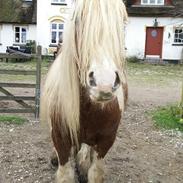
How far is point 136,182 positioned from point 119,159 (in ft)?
2.40

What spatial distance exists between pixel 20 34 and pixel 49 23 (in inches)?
110

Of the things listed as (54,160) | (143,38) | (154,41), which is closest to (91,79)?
(54,160)

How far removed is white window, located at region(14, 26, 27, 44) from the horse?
2508 cm

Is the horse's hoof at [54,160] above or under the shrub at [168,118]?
above

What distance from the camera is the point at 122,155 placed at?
5.71m

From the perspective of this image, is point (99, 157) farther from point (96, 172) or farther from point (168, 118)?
point (168, 118)

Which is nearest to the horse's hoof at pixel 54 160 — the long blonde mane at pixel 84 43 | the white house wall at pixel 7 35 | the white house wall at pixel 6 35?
the long blonde mane at pixel 84 43

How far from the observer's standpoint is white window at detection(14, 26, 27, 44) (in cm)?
2845

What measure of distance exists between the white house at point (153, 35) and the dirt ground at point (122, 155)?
18.7 m

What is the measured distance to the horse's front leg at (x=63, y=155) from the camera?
12.3ft

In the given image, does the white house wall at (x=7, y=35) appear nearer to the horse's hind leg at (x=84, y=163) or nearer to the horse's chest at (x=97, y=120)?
the horse's hind leg at (x=84, y=163)

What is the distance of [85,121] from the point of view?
354cm

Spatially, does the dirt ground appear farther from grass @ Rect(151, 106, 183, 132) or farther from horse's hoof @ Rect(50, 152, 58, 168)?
grass @ Rect(151, 106, 183, 132)

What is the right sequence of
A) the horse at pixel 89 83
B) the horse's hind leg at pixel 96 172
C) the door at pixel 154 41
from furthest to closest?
the door at pixel 154 41 → the horse's hind leg at pixel 96 172 → the horse at pixel 89 83
